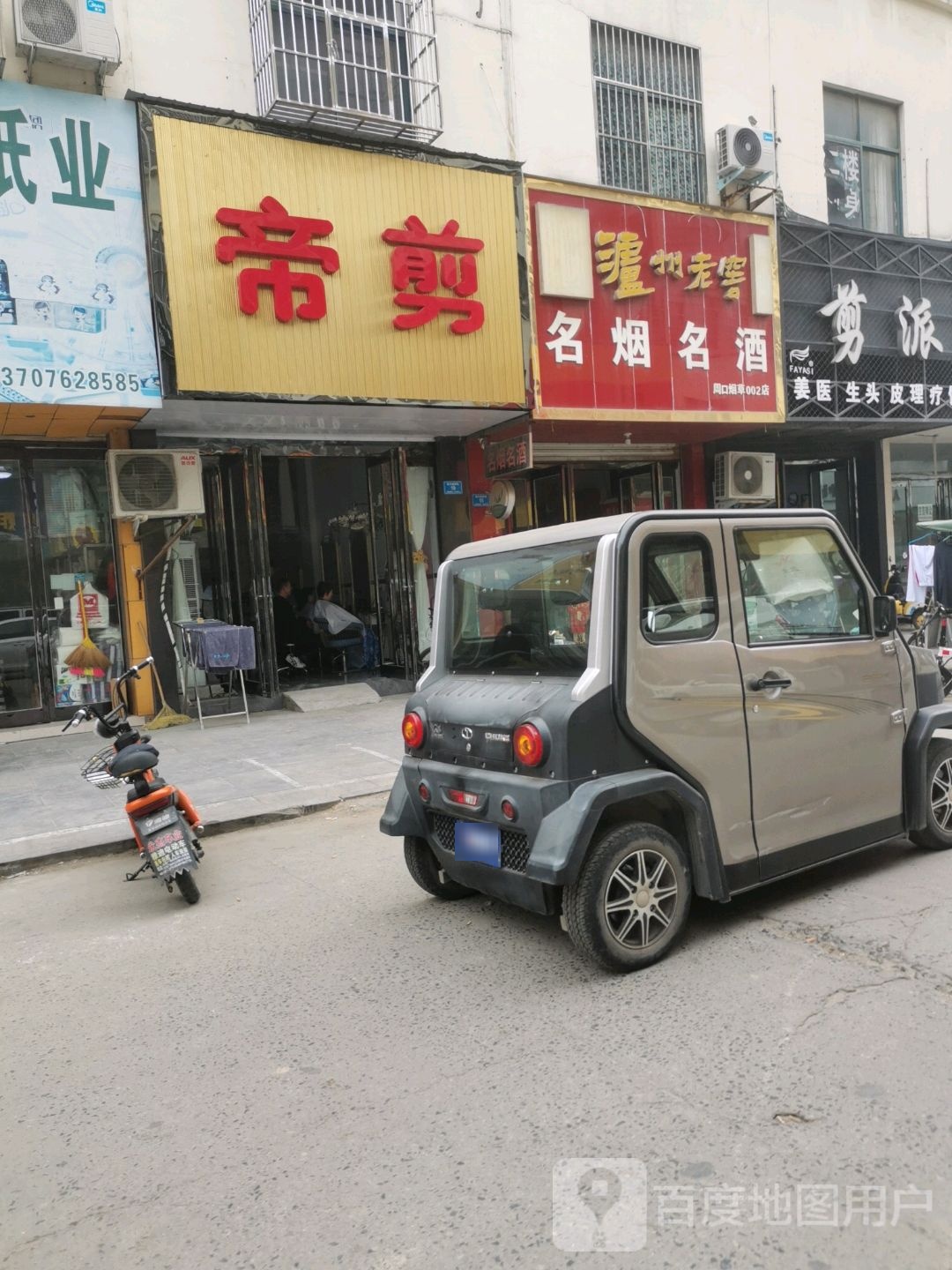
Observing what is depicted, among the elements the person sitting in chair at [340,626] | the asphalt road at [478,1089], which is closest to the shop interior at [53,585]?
the person sitting in chair at [340,626]

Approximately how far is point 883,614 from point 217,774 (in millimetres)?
5696

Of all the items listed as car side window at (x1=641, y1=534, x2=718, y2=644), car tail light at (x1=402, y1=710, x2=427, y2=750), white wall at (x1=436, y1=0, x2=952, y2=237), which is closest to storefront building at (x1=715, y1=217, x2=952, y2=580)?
white wall at (x1=436, y1=0, x2=952, y2=237)

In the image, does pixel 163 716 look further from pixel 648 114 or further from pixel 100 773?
pixel 648 114

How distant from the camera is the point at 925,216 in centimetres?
1598

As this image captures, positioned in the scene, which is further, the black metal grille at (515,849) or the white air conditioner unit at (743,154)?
the white air conditioner unit at (743,154)

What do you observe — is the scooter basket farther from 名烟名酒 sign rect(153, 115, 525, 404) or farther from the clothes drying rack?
名烟名酒 sign rect(153, 115, 525, 404)

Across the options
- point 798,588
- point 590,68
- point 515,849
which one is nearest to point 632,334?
point 590,68

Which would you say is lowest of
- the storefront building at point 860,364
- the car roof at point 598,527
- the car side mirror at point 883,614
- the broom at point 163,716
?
the broom at point 163,716

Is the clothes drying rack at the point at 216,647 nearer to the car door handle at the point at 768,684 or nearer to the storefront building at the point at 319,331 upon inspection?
the storefront building at the point at 319,331

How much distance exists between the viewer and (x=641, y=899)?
3.90 m

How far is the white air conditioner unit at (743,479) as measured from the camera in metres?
14.8

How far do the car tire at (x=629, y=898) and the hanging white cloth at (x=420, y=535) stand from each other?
8.97 metres

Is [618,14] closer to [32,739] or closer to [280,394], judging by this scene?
[280,394]

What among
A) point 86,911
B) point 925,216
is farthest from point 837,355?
point 86,911
